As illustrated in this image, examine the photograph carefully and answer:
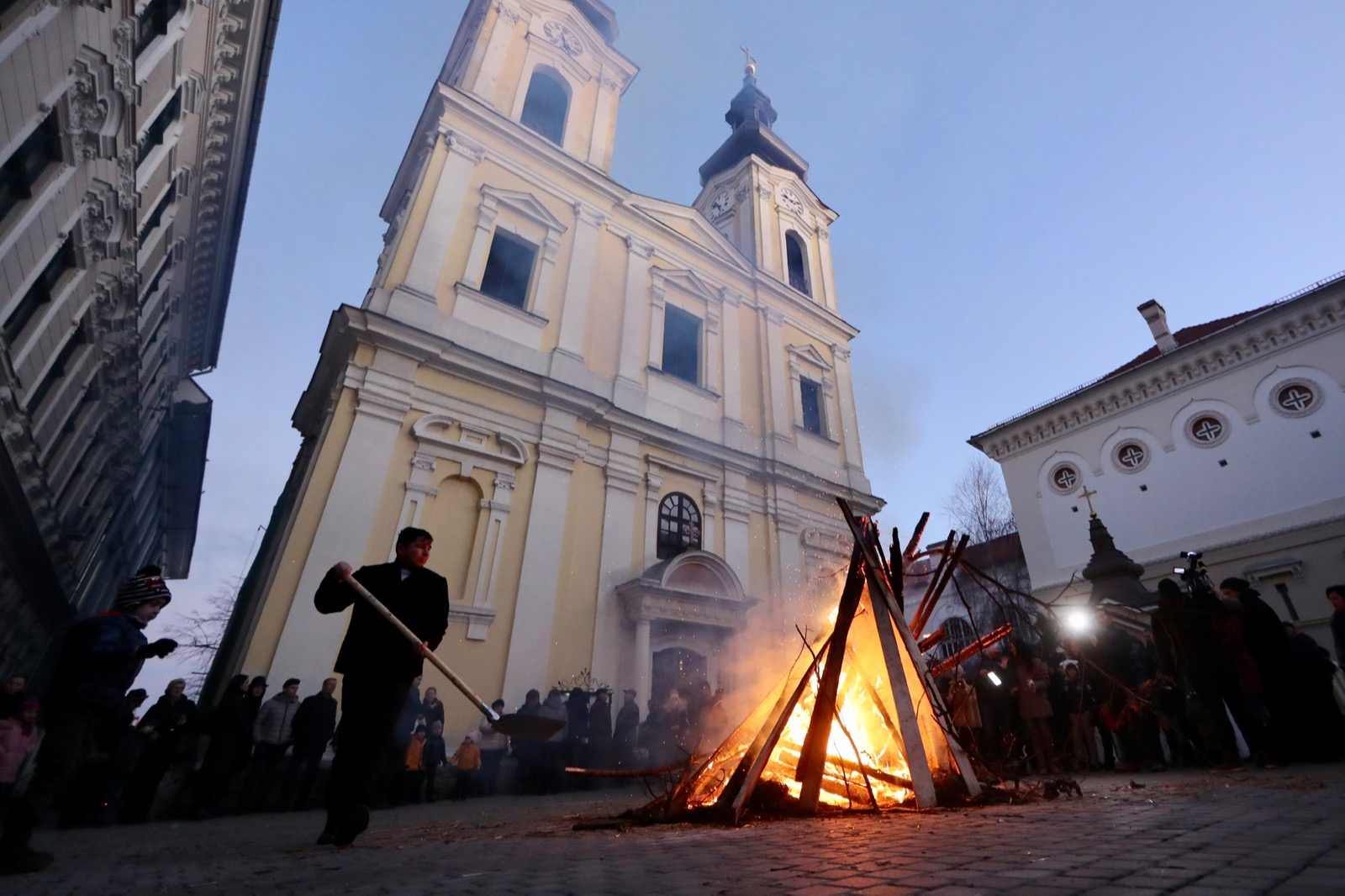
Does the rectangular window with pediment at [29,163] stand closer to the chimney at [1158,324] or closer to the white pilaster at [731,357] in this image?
the white pilaster at [731,357]

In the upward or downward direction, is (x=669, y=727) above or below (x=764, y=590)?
below

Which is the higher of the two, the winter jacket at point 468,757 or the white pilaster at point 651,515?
the white pilaster at point 651,515

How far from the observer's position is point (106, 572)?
71.8ft

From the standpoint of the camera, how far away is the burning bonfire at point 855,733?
420cm

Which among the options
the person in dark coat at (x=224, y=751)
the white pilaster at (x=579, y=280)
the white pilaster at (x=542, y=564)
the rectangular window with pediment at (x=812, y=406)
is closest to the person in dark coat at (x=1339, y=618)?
the white pilaster at (x=542, y=564)

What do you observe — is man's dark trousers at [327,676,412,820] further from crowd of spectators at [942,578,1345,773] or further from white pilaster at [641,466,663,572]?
white pilaster at [641,466,663,572]

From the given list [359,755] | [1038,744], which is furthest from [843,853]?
[1038,744]

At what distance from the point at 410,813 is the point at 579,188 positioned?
50.6 ft

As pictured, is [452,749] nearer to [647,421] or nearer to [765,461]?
[647,421]

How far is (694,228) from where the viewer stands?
66.1 ft

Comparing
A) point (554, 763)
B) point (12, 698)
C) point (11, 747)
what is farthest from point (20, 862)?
point (554, 763)

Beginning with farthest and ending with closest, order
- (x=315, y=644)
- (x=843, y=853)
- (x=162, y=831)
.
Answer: (x=315, y=644), (x=162, y=831), (x=843, y=853)

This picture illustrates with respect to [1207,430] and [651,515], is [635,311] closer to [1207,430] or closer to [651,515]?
[651,515]

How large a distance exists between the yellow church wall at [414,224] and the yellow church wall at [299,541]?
9.85ft
